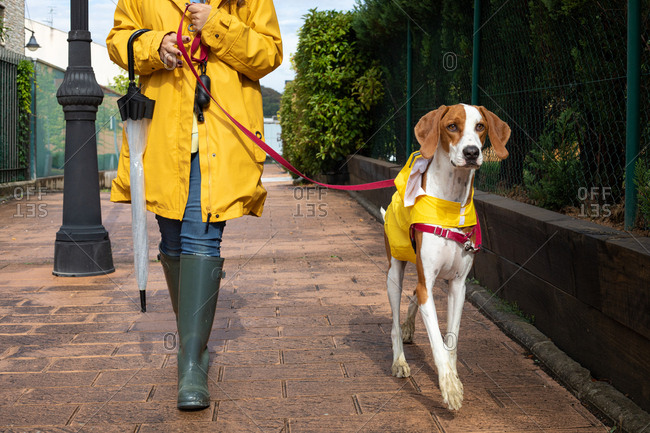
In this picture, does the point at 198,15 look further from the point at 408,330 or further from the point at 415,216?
the point at 408,330

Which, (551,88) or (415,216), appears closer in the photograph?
(415,216)

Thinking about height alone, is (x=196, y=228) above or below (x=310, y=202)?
above

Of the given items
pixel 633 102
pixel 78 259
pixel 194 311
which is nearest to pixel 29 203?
pixel 78 259

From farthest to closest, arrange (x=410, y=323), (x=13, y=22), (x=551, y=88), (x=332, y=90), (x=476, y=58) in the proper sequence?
1. (x=13, y=22)
2. (x=332, y=90)
3. (x=476, y=58)
4. (x=551, y=88)
5. (x=410, y=323)

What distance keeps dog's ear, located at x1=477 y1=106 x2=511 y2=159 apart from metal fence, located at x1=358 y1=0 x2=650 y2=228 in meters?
0.75

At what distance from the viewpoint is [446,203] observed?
358 cm

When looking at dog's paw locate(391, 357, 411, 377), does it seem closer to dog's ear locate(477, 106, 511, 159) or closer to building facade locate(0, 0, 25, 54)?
dog's ear locate(477, 106, 511, 159)

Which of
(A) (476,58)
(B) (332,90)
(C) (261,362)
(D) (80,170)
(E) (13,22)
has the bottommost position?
(C) (261,362)

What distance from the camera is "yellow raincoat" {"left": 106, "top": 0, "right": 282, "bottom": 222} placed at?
3.49 metres

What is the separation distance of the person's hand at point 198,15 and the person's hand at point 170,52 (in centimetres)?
8

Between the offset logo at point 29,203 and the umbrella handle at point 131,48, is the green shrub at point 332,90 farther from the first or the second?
the umbrella handle at point 131,48

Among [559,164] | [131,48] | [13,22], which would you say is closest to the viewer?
[131,48]

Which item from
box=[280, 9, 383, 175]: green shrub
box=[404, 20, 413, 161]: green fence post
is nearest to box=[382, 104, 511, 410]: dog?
box=[404, 20, 413, 161]: green fence post

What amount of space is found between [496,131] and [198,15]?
5.06ft
